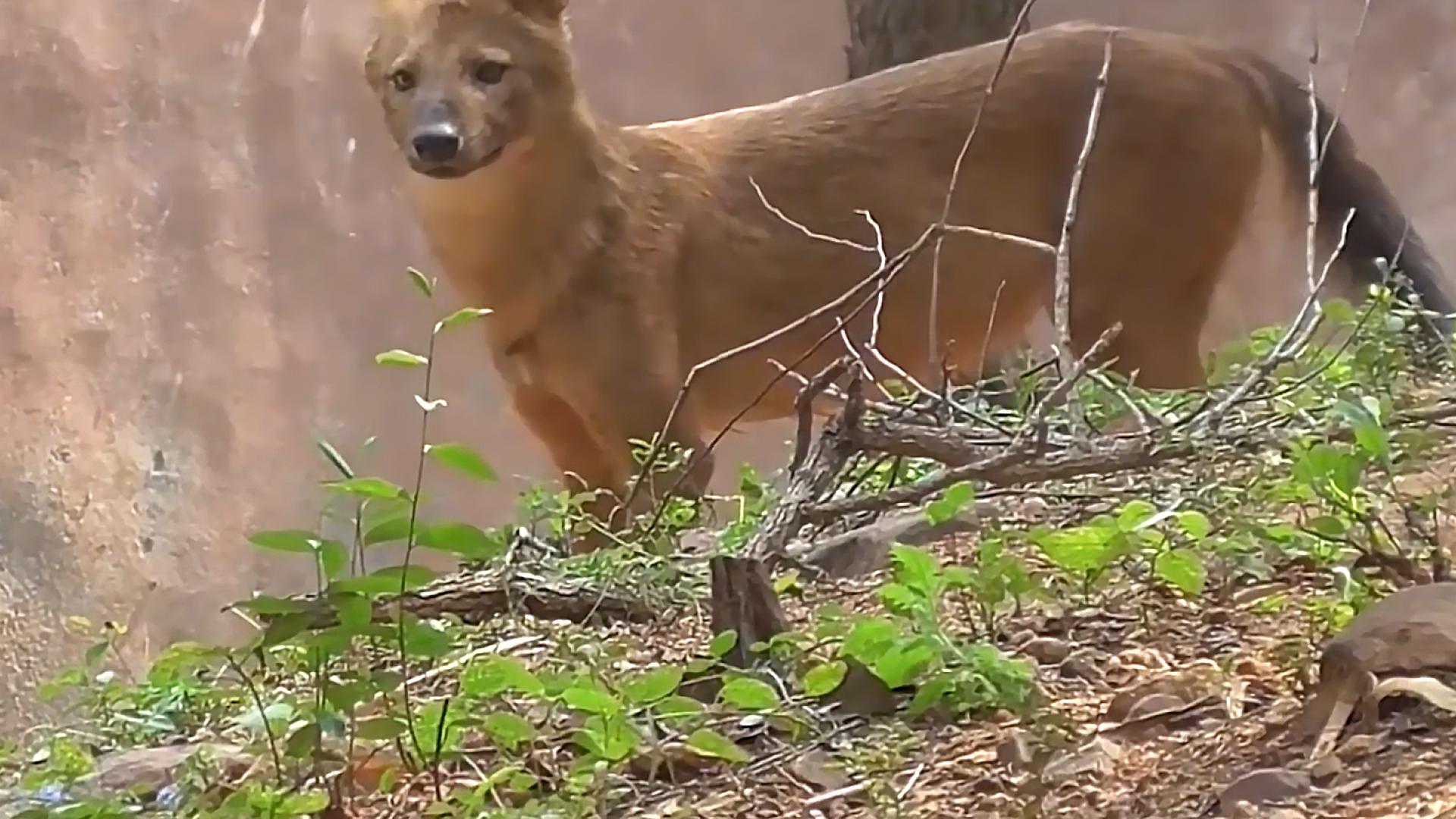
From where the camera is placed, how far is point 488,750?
4.22 ft

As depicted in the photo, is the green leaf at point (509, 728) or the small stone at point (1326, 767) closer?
the small stone at point (1326, 767)

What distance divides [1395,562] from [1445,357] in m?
0.93

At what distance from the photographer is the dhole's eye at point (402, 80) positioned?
8.52ft

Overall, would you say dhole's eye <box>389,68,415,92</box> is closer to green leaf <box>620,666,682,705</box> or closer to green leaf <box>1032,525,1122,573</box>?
green leaf <box>1032,525,1122,573</box>

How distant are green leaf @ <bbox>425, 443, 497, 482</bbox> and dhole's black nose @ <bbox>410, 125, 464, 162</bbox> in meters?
1.47

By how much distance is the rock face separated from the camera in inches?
150

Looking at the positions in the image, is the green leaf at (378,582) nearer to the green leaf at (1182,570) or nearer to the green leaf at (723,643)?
the green leaf at (723,643)

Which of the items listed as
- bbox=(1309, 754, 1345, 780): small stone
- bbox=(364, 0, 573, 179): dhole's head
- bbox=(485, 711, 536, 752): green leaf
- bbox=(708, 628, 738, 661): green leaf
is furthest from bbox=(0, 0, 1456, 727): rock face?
bbox=(1309, 754, 1345, 780): small stone

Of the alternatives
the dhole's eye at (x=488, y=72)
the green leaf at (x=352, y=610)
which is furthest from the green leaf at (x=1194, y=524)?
the dhole's eye at (x=488, y=72)

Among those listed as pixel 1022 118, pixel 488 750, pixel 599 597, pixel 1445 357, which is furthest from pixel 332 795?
pixel 1022 118

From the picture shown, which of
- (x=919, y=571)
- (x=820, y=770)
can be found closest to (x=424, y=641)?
(x=820, y=770)

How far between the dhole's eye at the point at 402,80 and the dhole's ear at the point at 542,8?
21cm

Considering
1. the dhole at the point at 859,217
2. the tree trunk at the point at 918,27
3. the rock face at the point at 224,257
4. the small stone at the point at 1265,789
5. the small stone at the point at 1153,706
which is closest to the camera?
the small stone at the point at 1265,789

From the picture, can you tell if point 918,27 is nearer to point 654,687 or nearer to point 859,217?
point 859,217
